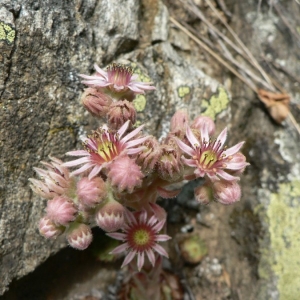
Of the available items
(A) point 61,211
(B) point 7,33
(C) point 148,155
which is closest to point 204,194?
(C) point 148,155

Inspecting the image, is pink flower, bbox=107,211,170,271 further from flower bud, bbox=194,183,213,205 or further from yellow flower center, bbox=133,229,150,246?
flower bud, bbox=194,183,213,205

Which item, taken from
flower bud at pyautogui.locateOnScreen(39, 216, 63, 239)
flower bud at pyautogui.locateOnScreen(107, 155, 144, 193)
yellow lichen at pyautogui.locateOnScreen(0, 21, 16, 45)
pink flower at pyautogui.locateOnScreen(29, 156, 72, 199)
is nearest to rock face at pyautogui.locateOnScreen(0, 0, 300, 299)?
yellow lichen at pyautogui.locateOnScreen(0, 21, 16, 45)

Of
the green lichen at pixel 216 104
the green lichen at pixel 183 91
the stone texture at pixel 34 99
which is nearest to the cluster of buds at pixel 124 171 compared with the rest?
the stone texture at pixel 34 99

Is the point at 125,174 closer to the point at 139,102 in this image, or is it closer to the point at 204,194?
the point at 204,194

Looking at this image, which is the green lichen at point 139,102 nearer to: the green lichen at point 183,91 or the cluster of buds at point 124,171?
the green lichen at point 183,91

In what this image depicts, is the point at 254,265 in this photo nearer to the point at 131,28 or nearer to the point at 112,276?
the point at 112,276

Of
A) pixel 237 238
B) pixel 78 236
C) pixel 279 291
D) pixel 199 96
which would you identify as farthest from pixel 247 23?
pixel 78 236
